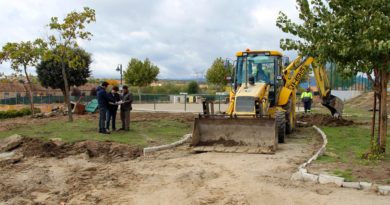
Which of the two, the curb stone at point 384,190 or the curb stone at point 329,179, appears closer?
the curb stone at point 384,190

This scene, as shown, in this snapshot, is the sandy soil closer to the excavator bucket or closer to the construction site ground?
the construction site ground

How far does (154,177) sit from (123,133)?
6.79 m

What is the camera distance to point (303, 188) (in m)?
8.30

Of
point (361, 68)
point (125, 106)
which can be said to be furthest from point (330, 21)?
point (125, 106)

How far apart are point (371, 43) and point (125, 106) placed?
379 inches

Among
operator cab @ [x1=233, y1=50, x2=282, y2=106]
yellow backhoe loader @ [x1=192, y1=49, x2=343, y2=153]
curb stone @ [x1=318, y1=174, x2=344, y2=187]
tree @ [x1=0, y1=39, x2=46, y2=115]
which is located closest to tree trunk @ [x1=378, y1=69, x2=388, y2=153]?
yellow backhoe loader @ [x1=192, y1=49, x2=343, y2=153]

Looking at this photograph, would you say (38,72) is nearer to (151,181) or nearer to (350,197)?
(151,181)

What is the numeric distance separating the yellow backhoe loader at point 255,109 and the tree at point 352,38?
6.02 feet

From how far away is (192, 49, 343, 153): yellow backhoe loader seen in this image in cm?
1280

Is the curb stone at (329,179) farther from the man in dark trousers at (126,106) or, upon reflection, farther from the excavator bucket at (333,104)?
the excavator bucket at (333,104)

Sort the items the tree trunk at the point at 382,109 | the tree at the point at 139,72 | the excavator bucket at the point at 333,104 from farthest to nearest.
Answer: the tree at the point at 139,72 → the excavator bucket at the point at 333,104 → the tree trunk at the point at 382,109

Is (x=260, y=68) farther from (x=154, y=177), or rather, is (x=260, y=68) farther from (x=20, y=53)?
(x=20, y=53)

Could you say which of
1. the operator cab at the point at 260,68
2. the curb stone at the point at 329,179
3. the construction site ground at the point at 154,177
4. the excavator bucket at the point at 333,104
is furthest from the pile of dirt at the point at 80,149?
the excavator bucket at the point at 333,104

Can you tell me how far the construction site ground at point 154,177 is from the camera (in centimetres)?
791
